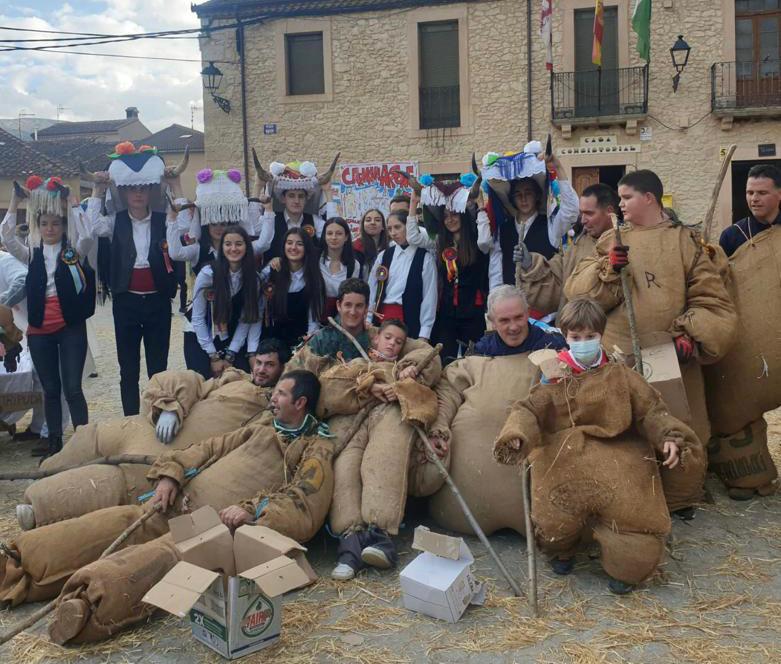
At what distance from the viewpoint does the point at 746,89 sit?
1463 cm

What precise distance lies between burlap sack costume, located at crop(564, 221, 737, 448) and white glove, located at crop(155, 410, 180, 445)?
239 centimetres

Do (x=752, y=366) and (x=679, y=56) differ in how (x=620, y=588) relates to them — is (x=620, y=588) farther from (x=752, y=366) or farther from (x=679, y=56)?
(x=679, y=56)

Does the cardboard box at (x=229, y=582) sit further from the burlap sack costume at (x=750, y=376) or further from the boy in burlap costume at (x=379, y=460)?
the burlap sack costume at (x=750, y=376)

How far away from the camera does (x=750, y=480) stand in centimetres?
436

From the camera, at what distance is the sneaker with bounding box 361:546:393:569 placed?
343 cm

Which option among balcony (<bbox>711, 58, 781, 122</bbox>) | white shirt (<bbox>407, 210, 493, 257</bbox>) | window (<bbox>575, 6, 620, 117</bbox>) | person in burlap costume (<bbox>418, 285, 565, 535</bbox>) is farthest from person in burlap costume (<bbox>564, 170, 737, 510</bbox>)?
balcony (<bbox>711, 58, 781, 122</bbox>)

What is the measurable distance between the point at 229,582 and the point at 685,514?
256 centimetres

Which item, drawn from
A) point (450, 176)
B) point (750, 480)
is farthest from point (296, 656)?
point (450, 176)

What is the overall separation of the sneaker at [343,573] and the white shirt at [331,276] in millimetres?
2349

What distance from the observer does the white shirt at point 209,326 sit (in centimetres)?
527

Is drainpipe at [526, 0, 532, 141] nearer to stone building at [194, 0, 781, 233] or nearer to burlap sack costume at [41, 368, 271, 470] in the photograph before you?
stone building at [194, 0, 781, 233]

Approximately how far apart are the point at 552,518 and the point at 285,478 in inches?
54.7

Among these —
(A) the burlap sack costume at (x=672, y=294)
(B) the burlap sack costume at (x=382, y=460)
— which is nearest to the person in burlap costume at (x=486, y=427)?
(B) the burlap sack costume at (x=382, y=460)

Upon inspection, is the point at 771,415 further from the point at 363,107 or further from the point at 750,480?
the point at 363,107
